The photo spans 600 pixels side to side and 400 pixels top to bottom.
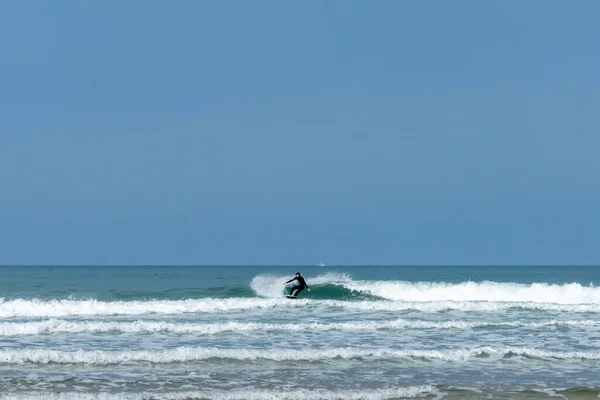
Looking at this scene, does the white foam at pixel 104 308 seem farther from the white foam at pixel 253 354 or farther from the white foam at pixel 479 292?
the white foam at pixel 479 292

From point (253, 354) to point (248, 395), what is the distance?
3552 mm

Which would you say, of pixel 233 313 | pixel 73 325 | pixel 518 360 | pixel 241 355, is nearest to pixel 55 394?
pixel 241 355

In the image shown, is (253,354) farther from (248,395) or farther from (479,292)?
(479,292)

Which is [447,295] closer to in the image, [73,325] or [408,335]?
[408,335]

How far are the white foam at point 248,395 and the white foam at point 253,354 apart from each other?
297 cm

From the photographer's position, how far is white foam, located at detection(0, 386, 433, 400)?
1142cm

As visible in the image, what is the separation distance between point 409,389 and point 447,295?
2789cm

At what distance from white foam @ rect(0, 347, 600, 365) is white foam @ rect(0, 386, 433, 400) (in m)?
2.97

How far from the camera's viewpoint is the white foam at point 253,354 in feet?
48.0

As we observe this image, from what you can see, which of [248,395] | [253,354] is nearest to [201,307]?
[253,354]

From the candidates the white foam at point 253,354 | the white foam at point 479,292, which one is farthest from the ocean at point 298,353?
the white foam at point 479,292

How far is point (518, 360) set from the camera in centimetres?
1553

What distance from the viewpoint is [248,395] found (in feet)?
38.4

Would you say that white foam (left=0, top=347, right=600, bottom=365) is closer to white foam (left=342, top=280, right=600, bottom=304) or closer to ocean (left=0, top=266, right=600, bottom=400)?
ocean (left=0, top=266, right=600, bottom=400)
